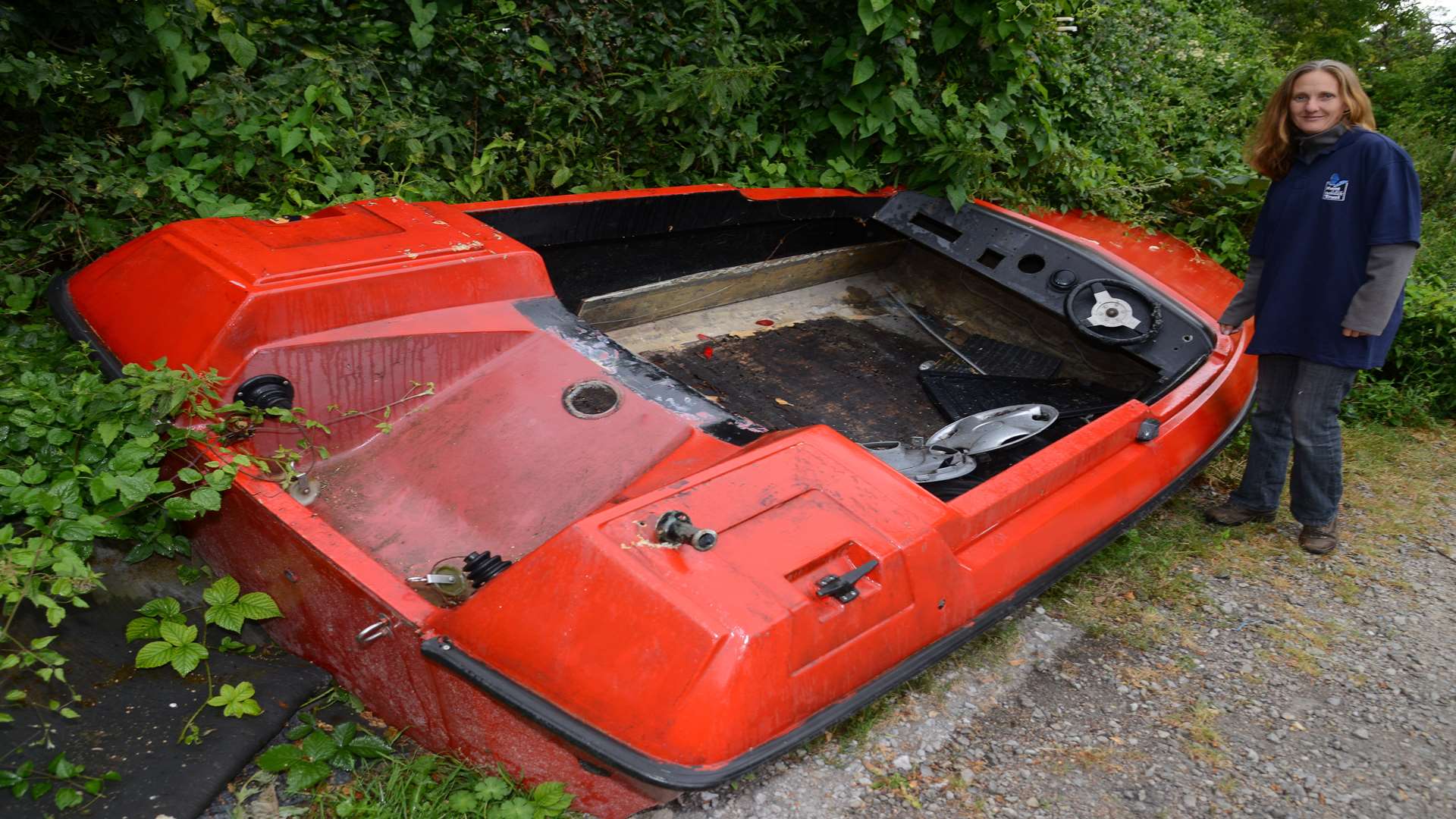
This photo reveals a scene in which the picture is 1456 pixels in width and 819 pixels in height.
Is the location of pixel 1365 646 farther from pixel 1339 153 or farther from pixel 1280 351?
pixel 1339 153

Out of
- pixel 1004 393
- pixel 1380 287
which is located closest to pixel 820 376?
pixel 1004 393

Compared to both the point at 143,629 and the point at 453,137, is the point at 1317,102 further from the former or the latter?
the point at 143,629

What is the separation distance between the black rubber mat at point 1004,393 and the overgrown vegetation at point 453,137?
0.62 meters

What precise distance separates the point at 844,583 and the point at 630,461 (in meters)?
0.76

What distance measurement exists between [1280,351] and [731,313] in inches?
81.8

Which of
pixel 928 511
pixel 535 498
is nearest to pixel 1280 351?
pixel 928 511

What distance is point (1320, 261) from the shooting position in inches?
117

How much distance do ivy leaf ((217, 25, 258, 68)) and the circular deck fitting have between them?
6.67ft

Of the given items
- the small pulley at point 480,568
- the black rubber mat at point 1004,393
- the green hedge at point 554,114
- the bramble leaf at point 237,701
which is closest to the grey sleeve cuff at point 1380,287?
the black rubber mat at point 1004,393

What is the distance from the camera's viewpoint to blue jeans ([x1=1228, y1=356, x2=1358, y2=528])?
3.13 m

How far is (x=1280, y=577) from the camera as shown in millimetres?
3344

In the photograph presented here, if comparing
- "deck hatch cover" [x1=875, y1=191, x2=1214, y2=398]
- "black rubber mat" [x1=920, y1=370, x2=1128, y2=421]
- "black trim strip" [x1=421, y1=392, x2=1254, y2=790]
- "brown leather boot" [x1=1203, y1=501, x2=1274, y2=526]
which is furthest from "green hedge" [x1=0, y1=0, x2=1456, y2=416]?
"black trim strip" [x1=421, y1=392, x2=1254, y2=790]

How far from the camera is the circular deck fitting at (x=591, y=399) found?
2537mm

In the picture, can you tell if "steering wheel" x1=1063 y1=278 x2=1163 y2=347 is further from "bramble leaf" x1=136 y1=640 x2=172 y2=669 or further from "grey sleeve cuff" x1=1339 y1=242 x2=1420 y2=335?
"bramble leaf" x1=136 y1=640 x2=172 y2=669
